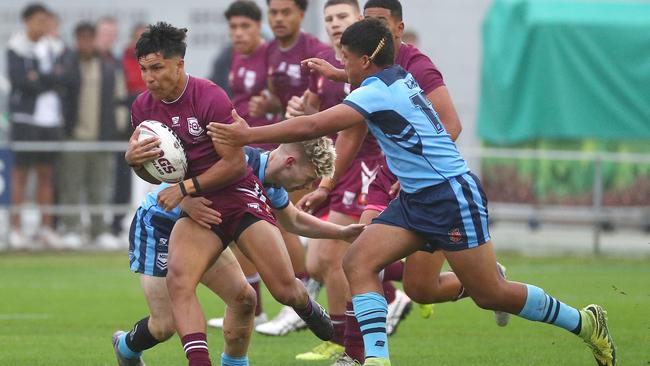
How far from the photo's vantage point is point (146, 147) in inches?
301

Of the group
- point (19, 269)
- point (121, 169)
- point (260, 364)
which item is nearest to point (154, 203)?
point (260, 364)

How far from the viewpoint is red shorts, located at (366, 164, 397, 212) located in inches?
376

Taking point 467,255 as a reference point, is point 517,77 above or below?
below

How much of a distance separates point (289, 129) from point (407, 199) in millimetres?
890

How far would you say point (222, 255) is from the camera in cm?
827

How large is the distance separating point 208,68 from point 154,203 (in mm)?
12267

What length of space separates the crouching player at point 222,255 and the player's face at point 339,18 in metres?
2.10

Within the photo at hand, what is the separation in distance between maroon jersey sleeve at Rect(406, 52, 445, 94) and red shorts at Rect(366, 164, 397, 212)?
33.9 inches

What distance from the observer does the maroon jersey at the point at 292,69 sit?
37.6ft

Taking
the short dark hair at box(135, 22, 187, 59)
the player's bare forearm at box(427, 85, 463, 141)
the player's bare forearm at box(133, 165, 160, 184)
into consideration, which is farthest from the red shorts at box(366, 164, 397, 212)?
the short dark hair at box(135, 22, 187, 59)

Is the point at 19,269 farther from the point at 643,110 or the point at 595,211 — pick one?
the point at 643,110

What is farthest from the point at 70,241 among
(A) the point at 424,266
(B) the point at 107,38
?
(A) the point at 424,266

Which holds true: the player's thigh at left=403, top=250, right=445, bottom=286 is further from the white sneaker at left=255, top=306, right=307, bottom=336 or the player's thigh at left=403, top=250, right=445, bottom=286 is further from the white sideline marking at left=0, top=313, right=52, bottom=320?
the white sideline marking at left=0, top=313, right=52, bottom=320

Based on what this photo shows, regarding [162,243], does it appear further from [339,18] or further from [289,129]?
[339,18]
